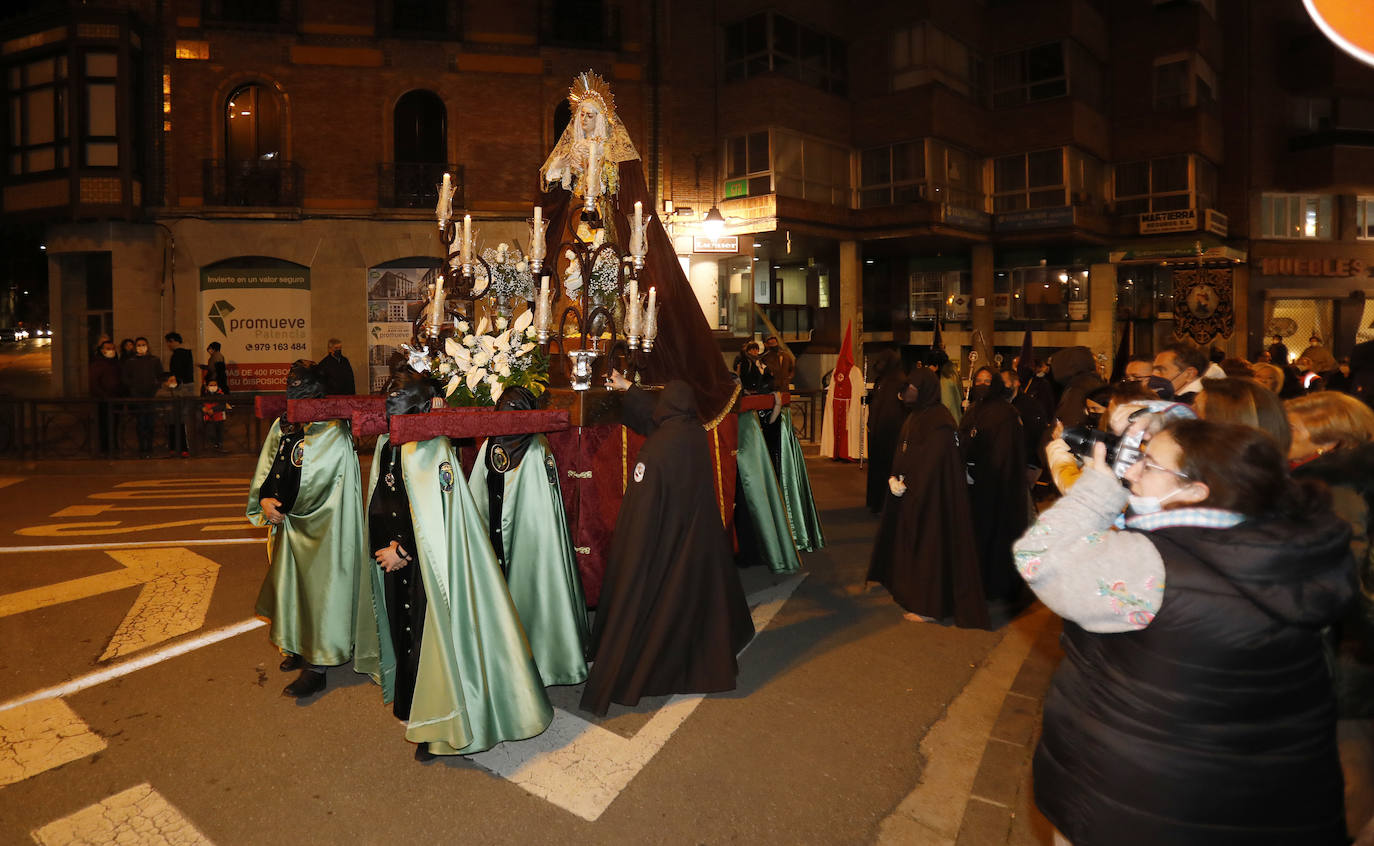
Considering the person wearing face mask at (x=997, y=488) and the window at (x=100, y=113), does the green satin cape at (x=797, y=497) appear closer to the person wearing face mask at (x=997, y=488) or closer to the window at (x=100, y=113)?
the person wearing face mask at (x=997, y=488)

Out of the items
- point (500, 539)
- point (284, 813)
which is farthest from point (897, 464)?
point (284, 813)

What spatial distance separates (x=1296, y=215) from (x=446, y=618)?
36550mm

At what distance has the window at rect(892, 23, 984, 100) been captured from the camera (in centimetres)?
2655

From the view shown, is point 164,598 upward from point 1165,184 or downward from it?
downward

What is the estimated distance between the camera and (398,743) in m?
4.61

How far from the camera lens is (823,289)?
3084 cm

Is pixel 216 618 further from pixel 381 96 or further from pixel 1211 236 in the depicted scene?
pixel 1211 236

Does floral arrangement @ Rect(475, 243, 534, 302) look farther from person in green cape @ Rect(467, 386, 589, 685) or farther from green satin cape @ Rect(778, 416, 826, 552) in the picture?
green satin cape @ Rect(778, 416, 826, 552)

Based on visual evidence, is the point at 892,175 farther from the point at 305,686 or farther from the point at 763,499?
the point at 305,686

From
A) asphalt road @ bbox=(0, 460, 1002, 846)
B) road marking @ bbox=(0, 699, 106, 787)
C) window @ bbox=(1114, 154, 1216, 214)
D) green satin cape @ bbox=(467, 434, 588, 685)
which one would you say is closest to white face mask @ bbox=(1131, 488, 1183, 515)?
asphalt road @ bbox=(0, 460, 1002, 846)

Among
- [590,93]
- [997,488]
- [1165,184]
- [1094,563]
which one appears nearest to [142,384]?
[590,93]

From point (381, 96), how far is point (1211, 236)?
83.6 feet

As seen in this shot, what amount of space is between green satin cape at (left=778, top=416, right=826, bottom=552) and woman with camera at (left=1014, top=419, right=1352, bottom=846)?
6.21 meters

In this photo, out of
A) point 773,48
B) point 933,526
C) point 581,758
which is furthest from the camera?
point 773,48
